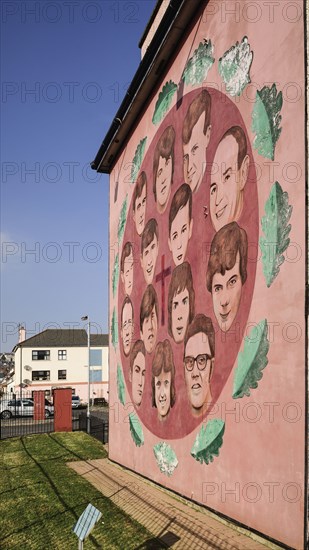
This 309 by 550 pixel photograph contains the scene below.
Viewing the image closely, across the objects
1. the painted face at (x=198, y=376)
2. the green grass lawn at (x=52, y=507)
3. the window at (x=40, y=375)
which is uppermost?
the painted face at (x=198, y=376)

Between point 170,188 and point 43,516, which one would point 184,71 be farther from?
point 43,516

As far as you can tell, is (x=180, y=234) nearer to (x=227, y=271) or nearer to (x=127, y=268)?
(x=227, y=271)

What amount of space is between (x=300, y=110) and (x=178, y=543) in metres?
8.16

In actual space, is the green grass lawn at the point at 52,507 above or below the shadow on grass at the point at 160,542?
below

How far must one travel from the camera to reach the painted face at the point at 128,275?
17156mm

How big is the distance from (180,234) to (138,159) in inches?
200

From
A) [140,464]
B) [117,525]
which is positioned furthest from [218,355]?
[140,464]

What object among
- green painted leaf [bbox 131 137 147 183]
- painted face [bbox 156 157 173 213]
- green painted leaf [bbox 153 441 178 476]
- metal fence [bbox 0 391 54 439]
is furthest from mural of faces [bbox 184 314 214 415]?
metal fence [bbox 0 391 54 439]

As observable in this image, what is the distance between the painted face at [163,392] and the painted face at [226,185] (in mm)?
4812

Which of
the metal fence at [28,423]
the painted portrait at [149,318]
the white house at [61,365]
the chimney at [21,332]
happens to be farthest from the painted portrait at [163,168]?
the chimney at [21,332]

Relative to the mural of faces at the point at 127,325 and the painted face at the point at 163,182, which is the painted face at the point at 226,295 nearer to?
the painted face at the point at 163,182

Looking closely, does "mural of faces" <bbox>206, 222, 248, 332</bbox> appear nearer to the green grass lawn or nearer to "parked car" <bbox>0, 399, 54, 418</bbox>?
the green grass lawn

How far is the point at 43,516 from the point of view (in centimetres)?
1128

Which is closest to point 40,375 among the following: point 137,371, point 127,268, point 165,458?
point 127,268
